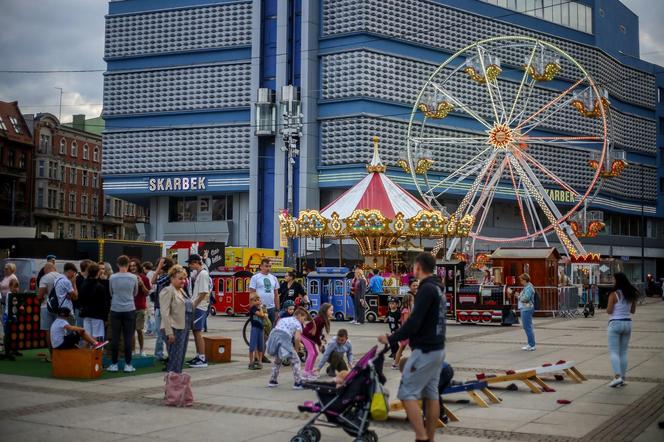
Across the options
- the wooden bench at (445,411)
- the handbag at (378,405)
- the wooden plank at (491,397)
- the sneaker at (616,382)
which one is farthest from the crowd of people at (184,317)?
the handbag at (378,405)

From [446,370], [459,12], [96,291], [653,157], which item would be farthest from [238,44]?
[446,370]

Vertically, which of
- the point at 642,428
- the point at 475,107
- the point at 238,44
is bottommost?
the point at 642,428

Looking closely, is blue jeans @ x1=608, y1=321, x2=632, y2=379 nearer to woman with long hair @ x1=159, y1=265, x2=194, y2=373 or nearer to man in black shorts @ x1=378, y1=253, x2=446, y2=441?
man in black shorts @ x1=378, y1=253, x2=446, y2=441

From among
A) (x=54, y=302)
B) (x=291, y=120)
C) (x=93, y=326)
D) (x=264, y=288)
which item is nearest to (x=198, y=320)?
(x=264, y=288)

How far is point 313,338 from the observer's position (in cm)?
1377

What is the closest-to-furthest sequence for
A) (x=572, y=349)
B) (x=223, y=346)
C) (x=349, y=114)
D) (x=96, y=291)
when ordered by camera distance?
(x=96, y=291)
(x=223, y=346)
(x=572, y=349)
(x=349, y=114)

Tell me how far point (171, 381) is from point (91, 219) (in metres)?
68.7

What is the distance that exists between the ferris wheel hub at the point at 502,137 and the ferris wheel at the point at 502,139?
0.16 ft

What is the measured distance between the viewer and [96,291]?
47.7 feet

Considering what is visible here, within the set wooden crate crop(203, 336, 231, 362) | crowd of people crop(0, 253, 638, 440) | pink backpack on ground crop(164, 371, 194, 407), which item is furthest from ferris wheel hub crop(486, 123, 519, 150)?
pink backpack on ground crop(164, 371, 194, 407)

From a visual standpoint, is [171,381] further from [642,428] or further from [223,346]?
[642,428]

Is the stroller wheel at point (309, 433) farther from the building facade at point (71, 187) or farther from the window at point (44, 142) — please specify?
the window at point (44, 142)

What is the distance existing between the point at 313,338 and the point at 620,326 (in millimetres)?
4834

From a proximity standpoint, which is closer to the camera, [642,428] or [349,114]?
[642,428]
